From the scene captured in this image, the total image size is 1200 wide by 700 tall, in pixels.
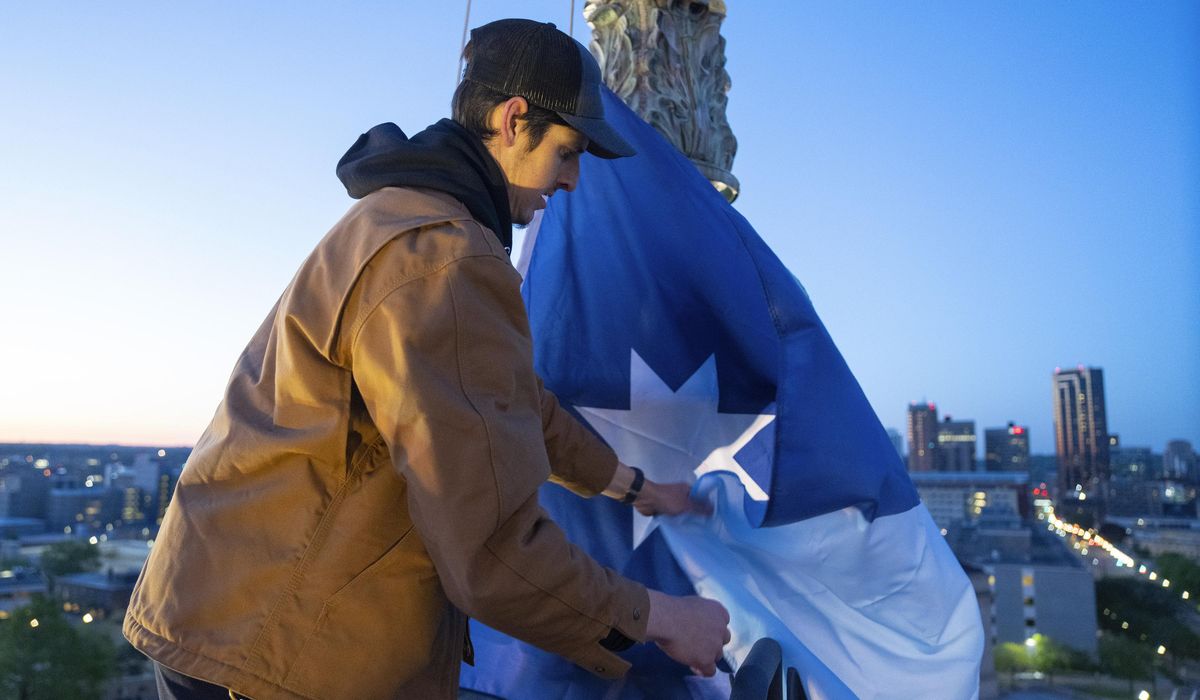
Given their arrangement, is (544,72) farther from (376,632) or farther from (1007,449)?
(1007,449)

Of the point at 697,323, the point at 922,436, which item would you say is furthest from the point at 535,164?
the point at 922,436

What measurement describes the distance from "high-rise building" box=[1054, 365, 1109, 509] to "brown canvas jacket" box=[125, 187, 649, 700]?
244 ft

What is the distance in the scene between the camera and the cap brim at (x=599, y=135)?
1270 mm

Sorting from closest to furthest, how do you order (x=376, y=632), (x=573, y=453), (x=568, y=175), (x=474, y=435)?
(x=474, y=435), (x=376, y=632), (x=568, y=175), (x=573, y=453)

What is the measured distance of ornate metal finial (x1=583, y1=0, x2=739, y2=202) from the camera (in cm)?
262

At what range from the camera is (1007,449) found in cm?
9225

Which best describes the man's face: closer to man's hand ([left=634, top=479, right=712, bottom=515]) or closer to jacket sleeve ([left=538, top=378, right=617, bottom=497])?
jacket sleeve ([left=538, top=378, right=617, bottom=497])

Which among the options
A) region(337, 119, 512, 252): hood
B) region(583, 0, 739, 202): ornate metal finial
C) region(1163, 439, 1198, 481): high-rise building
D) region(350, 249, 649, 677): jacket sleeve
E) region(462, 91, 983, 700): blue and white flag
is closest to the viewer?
region(350, 249, 649, 677): jacket sleeve

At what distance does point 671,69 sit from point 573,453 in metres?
1.32

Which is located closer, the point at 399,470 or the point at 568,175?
the point at 399,470

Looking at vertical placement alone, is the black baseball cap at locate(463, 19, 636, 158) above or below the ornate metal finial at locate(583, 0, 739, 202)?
below

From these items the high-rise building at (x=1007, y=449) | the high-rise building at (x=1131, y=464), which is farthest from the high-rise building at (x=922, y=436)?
the high-rise building at (x=1131, y=464)

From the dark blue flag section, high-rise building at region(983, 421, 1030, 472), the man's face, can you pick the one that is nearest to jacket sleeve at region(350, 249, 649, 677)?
the man's face

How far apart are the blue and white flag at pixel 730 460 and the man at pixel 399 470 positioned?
57 cm
